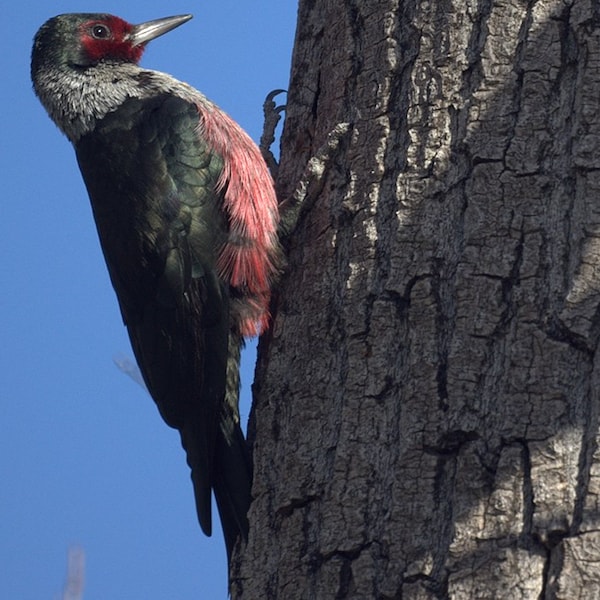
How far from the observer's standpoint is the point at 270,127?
4.13m

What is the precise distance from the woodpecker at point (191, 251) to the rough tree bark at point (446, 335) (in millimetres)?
495

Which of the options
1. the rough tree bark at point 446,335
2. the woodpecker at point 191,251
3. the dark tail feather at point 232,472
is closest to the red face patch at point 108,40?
the woodpecker at point 191,251

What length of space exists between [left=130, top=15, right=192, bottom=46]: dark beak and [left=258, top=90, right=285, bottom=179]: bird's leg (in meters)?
0.80

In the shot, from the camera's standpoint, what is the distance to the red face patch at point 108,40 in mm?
4531

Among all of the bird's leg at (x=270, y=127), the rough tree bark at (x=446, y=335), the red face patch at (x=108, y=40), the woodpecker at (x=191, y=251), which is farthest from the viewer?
the red face patch at (x=108, y=40)

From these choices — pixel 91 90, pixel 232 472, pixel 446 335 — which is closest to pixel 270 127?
pixel 91 90

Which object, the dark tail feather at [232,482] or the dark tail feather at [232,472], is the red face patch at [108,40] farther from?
the dark tail feather at [232,482]

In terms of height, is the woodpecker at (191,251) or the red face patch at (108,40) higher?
the red face patch at (108,40)

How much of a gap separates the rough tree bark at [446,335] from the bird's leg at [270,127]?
1242 millimetres

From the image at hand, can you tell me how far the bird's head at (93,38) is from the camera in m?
4.54

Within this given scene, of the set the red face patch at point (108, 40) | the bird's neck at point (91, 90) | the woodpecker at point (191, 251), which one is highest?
the red face patch at point (108, 40)

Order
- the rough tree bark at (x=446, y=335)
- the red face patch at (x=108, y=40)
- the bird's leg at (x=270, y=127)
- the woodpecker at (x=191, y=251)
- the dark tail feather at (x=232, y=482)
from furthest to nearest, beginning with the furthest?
the red face patch at (x=108, y=40), the bird's leg at (x=270, y=127), the woodpecker at (x=191, y=251), the dark tail feather at (x=232, y=482), the rough tree bark at (x=446, y=335)

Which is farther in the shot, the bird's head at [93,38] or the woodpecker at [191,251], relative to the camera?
the bird's head at [93,38]

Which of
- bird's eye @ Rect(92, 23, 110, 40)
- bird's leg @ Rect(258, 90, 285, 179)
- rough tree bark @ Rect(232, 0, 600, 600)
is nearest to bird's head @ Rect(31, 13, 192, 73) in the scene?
bird's eye @ Rect(92, 23, 110, 40)
